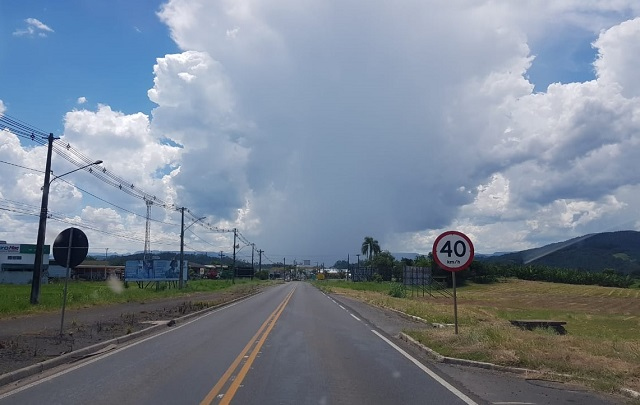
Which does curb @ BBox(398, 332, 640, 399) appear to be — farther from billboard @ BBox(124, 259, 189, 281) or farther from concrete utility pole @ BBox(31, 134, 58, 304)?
billboard @ BBox(124, 259, 189, 281)

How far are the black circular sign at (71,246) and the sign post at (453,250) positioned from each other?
9303 mm

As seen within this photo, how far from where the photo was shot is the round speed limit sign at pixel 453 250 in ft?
51.1

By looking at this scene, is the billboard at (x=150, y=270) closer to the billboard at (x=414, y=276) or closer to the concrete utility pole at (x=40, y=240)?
the billboard at (x=414, y=276)

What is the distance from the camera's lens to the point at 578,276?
116 m

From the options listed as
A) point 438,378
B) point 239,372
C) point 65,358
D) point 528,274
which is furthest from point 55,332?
point 528,274

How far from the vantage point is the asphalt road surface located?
916cm

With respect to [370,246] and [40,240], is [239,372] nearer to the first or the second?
[40,240]

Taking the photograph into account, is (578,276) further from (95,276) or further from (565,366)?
(565,366)

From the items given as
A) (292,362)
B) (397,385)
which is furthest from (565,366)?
(292,362)

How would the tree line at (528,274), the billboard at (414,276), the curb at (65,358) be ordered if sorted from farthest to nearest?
the tree line at (528,274)
the billboard at (414,276)
the curb at (65,358)

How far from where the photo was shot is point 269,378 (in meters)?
10.9

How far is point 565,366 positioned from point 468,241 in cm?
481

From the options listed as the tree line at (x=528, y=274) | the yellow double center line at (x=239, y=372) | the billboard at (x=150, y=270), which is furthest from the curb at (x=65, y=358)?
the tree line at (x=528, y=274)

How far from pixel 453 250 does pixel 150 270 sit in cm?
5472
